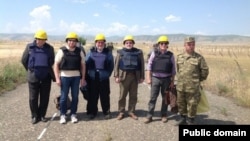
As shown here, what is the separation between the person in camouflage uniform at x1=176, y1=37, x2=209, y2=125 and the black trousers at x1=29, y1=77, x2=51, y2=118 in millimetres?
3287

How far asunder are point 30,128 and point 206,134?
4.30m

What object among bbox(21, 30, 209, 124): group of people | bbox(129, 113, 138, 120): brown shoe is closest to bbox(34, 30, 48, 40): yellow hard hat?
bbox(21, 30, 209, 124): group of people

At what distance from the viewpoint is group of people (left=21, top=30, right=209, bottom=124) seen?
8.37 metres

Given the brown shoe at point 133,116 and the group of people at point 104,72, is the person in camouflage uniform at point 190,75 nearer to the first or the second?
the group of people at point 104,72

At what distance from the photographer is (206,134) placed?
239 inches

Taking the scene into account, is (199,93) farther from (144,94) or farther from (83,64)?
(144,94)

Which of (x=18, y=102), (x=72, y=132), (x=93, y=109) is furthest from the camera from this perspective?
(x=18, y=102)

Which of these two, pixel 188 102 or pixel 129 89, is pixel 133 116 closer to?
pixel 129 89

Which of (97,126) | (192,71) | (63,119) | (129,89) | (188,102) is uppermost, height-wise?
(192,71)

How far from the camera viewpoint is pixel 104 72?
9273 mm

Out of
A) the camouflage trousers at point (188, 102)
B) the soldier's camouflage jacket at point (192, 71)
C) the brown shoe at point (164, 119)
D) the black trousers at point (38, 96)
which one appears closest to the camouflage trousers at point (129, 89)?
the brown shoe at point (164, 119)

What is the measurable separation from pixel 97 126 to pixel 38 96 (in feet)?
5.74

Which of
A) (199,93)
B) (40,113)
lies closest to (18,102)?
(40,113)

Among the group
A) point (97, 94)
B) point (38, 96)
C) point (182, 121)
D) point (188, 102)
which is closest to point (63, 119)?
point (38, 96)
